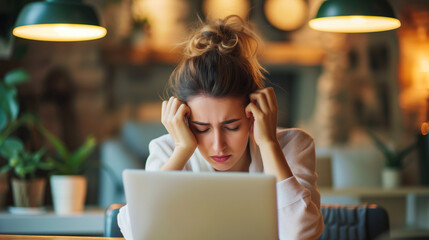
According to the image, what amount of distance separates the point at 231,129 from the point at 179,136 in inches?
5.8

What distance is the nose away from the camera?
4.74 feet

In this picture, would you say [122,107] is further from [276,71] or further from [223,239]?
[223,239]

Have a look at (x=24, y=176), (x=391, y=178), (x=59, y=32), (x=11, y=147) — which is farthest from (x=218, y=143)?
(x=391, y=178)

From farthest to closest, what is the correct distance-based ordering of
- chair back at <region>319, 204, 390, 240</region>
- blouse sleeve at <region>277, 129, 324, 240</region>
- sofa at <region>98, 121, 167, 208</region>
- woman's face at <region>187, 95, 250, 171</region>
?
sofa at <region>98, 121, 167, 208</region> < chair back at <region>319, 204, 390, 240</region> < woman's face at <region>187, 95, 250, 171</region> < blouse sleeve at <region>277, 129, 324, 240</region>

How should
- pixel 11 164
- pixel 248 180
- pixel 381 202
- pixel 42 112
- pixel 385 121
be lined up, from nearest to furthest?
1. pixel 248 180
2. pixel 11 164
3. pixel 381 202
4. pixel 42 112
5. pixel 385 121

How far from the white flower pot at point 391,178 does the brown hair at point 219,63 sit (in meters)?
3.25

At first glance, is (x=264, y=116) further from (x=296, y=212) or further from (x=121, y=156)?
(x=121, y=156)

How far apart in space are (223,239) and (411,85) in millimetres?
4896

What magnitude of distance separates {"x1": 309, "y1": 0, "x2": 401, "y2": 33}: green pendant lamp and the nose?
76cm

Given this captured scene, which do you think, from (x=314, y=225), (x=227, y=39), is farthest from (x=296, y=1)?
(x=314, y=225)

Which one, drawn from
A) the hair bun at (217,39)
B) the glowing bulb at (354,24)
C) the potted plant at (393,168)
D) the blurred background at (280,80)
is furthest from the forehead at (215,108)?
the potted plant at (393,168)

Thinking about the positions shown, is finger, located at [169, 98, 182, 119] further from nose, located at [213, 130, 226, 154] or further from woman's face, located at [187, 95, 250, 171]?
nose, located at [213, 130, 226, 154]

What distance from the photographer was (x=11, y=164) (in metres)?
3.29

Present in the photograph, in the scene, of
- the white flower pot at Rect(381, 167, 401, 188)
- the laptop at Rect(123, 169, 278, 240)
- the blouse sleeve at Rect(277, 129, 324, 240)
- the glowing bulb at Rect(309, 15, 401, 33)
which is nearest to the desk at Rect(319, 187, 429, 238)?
the white flower pot at Rect(381, 167, 401, 188)
